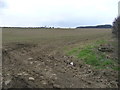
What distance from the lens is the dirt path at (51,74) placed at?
11.0m

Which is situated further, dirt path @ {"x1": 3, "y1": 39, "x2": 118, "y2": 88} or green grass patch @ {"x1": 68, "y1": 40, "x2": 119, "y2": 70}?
green grass patch @ {"x1": 68, "y1": 40, "x2": 119, "y2": 70}

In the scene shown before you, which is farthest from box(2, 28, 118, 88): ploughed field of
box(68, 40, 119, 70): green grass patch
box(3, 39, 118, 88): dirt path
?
box(68, 40, 119, 70): green grass patch

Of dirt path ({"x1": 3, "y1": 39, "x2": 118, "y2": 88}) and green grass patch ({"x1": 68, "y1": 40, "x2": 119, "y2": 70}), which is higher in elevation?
green grass patch ({"x1": 68, "y1": 40, "x2": 119, "y2": 70})

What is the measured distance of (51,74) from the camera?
12492 mm

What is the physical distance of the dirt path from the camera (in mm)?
10957

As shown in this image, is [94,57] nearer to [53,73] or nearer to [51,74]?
[53,73]

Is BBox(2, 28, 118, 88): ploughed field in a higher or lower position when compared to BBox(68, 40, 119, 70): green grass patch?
lower

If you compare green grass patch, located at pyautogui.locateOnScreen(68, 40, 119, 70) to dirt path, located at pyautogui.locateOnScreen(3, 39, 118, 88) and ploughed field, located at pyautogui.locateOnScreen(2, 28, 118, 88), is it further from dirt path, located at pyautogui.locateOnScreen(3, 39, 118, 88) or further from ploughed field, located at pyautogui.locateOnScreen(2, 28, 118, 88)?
dirt path, located at pyautogui.locateOnScreen(3, 39, 118, 88)

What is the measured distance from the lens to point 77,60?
1546 cm

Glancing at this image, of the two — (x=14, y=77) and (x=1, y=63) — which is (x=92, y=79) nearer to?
(x=14, y=77)

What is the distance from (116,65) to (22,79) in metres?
4.80

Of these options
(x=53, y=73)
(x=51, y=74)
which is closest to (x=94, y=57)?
(x=53, y=73)

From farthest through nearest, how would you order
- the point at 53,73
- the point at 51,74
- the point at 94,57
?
the point at 94,57
the point at 53,73
the point at 51,74

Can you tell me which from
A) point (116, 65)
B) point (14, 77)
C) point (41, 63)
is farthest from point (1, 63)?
point (116, 65)
